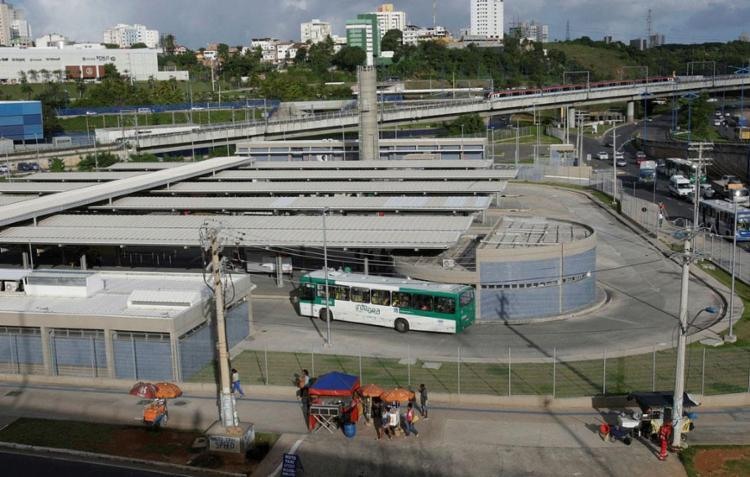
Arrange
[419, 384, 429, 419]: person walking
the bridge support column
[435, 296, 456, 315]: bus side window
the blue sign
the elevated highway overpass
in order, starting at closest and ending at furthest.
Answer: the blue sign < [419, 384, 429, 419]: person walking < [435, 296, 456, 315]: bus side window < the elevated highway overpass < the bridge support column

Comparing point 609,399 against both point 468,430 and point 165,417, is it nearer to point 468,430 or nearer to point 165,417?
point 468,430

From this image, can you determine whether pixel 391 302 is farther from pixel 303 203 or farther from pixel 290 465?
pixel 303 203

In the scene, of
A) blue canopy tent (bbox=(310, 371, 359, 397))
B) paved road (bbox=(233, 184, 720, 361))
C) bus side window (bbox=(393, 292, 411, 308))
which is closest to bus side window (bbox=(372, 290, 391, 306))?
bus side window (bbox=(393, 292, 411, 308))

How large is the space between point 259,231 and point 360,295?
32.2 ft

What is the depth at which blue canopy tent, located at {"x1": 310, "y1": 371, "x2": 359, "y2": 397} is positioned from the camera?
2433 centimetres

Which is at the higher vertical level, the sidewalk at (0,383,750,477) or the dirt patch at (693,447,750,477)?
the dirt patch at (693,447,750,477)

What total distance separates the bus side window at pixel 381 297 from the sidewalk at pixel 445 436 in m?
8.20

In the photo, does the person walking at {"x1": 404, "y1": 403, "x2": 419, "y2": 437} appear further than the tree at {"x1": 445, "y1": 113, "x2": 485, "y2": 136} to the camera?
No

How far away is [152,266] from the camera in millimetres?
48469

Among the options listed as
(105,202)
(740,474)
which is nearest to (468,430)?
(740,474)

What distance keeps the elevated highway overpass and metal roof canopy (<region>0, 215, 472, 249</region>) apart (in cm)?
6203

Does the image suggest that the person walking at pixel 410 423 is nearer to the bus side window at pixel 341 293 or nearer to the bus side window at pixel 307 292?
the bus side window at pixel 341 293

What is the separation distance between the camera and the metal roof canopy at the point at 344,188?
5469 cm

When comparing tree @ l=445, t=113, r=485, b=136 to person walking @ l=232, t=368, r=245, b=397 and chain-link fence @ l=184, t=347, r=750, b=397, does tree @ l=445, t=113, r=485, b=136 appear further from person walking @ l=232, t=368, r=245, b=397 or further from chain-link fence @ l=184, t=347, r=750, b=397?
person walking @ l=232, t=368, r=245, b=397
